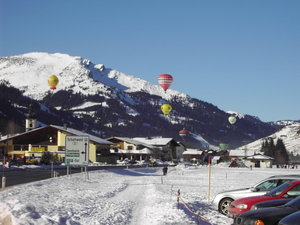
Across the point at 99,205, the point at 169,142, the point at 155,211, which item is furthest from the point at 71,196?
the point at 169,142

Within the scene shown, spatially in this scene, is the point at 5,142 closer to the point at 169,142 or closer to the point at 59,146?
the point at 59,146

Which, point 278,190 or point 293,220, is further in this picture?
point 278,190

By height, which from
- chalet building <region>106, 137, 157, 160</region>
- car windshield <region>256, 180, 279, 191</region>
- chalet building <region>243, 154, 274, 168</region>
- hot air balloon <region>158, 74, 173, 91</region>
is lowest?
chalet building <region>243, 154, 274, 168</region>

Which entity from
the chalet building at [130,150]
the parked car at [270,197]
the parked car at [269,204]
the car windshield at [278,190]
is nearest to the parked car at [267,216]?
the parked car at [269,204]

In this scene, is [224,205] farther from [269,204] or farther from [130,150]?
[130,150]

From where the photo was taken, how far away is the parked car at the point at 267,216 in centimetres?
1089

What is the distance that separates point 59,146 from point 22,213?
272ft

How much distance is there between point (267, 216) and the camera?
11.0 meters

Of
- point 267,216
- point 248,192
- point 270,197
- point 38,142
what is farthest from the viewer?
point 38,142

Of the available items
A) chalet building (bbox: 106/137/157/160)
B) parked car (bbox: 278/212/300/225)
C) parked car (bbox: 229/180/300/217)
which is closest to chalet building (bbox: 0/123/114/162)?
chalet building (bbox: 106/137/157/160)

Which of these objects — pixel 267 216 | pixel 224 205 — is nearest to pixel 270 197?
pixel 224 205

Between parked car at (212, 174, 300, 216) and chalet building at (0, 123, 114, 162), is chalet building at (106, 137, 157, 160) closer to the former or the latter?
chalet building at (0, 123, 114, 162)

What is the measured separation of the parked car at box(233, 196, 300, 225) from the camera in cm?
1089

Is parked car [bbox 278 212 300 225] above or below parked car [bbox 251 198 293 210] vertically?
above
